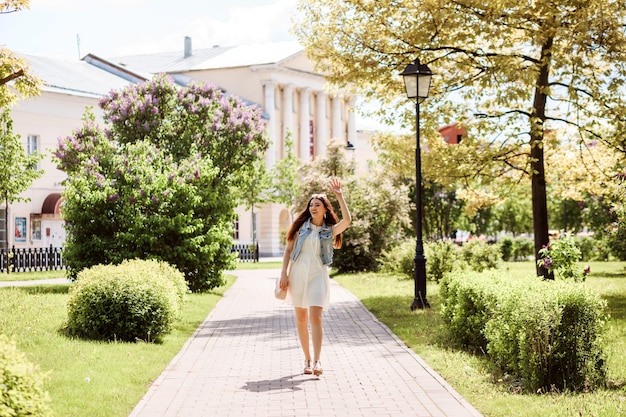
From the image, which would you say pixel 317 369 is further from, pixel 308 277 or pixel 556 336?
pixel 556 336

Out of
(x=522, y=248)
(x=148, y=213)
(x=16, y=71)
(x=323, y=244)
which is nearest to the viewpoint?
(x=323, y=244)

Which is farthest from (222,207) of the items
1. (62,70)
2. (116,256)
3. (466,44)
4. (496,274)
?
(62,70)

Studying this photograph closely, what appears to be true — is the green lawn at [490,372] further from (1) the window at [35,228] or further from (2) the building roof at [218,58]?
(2) the building roof at [218,58]

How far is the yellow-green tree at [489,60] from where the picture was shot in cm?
1775

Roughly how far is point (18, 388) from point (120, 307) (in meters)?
6.66

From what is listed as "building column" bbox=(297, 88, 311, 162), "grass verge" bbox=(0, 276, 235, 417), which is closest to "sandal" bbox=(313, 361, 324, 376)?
"grass verge" bbox=(0, 276, 235, 417)

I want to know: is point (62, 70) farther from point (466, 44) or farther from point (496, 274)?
point (496, 274)

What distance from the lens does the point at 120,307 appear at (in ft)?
38.3

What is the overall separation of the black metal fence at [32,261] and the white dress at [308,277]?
2472 centimetres

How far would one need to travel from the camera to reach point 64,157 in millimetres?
28547

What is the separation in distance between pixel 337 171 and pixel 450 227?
18894 millimetres

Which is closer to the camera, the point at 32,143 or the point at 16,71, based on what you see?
the point at 16,71

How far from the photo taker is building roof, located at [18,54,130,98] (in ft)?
147

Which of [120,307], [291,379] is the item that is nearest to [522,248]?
[120,307]
